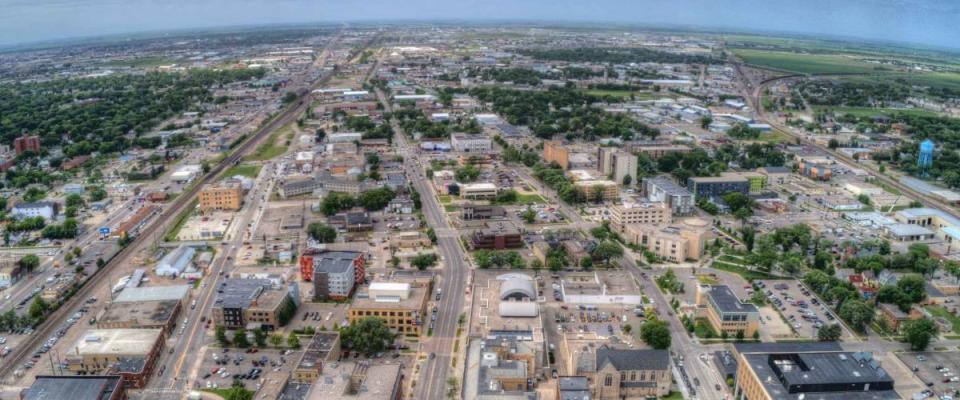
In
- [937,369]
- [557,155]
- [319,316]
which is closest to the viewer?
[937,369]

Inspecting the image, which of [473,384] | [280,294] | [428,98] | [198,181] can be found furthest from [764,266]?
[428,98]

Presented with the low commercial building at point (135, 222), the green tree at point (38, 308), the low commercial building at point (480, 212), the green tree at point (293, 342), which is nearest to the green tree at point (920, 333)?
the low commercial building at point (480, 212)

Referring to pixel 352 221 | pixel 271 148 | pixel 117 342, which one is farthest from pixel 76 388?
pixel 271 148

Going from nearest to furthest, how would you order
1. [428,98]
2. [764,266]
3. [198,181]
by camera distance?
[764,266], [198,181], [428,98]

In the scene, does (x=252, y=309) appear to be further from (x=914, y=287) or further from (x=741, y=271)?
(x=914, y=287)

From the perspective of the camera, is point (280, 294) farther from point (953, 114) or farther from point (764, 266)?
point (953, 114)

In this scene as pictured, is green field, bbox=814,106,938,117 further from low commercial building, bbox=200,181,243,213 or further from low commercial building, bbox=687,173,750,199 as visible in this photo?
low commercial building, bbox=200,181,243,213
